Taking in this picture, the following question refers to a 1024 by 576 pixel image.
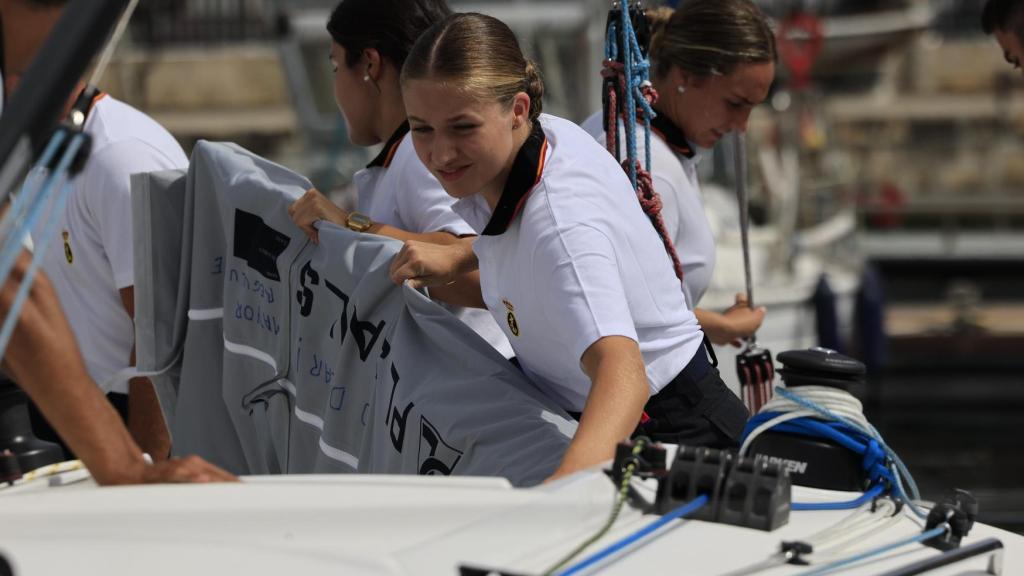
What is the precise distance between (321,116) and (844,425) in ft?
41.2

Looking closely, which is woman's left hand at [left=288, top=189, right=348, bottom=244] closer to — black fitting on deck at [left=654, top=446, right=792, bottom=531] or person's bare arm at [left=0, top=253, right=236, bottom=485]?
person's bare arm at [left=0, top=253, right=236, bottom=485]

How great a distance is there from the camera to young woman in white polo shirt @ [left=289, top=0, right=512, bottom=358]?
9.68 ft

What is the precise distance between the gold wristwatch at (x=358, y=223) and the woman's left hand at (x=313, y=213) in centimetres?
2

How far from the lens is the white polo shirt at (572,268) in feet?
7.32

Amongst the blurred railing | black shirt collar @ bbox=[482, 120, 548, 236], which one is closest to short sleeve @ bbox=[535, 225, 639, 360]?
black shirt collar @ bbox=[482, 120, 548, 236]

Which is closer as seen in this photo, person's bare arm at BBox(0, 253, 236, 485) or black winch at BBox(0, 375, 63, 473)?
person's bare arm at BBox(0, 253, 236, 485)

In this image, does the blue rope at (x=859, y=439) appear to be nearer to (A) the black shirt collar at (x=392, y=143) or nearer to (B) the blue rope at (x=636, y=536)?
(B) the blue rope at (x=636, y=536)

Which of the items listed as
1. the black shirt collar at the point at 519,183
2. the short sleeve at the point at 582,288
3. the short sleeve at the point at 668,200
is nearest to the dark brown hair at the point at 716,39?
the short sleeve at the point at 668,200

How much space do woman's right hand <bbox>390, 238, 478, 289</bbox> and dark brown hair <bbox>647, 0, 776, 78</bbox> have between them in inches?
29.9

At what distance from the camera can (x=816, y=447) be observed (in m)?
2.28

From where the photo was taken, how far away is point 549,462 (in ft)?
7.77

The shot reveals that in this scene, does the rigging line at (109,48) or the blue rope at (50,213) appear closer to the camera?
the blue rope at (50,213)

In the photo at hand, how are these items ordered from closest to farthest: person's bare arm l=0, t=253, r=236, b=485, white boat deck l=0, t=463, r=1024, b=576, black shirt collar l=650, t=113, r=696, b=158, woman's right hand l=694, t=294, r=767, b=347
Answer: white boat deck l=0, t=463, r=1024, b=576 < person's bare arm l=0, t=253, r=236, b=485 < black shirt collar l=650, t=113, r=696, b=158 < woman's right hand l=694, t=294, r=767, b=347

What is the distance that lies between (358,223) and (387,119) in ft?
0.83
